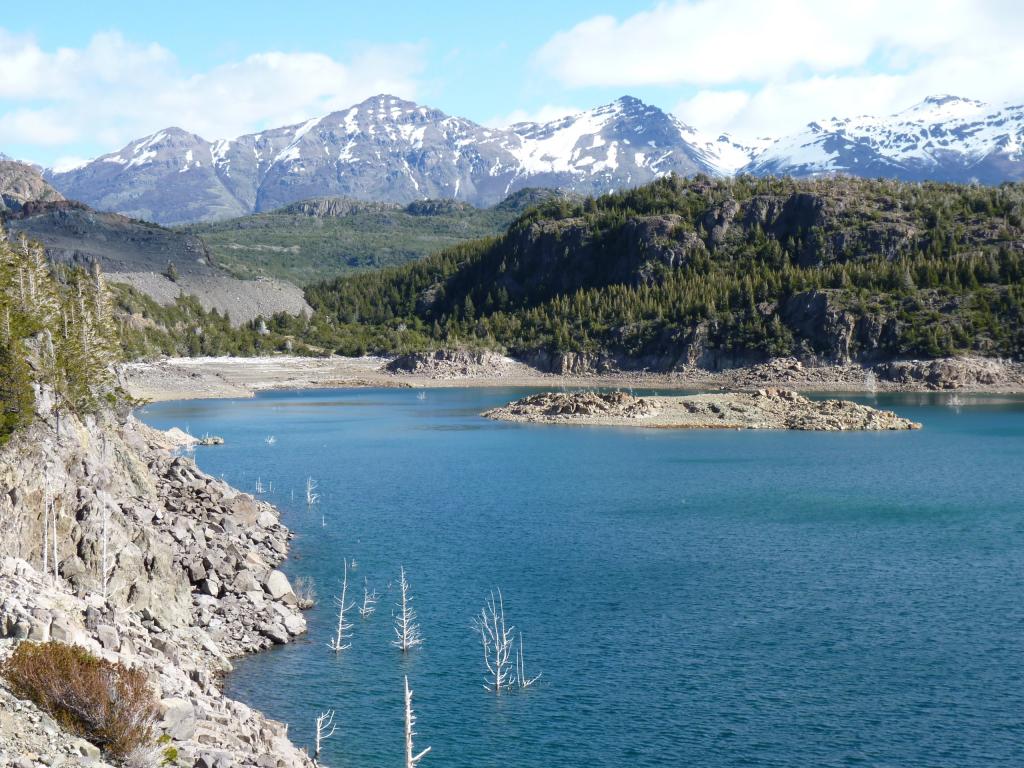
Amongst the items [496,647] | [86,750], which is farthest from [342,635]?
[86,750]

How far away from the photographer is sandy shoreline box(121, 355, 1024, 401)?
15762cm

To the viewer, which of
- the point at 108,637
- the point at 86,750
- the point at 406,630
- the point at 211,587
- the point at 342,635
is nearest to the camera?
the point at 86,750

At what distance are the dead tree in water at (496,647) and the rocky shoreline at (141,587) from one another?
6.88 metres

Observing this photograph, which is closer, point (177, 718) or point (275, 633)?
point (177, 718)

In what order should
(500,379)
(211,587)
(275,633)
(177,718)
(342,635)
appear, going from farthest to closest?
1. (500,379)
2. (211,587)
3. (342,635)
4. (275,633)
5. (177,718)

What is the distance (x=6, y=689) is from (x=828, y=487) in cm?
5649

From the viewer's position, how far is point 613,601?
132 feet

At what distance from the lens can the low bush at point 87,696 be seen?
2128 centimetres

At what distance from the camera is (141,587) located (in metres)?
34.9

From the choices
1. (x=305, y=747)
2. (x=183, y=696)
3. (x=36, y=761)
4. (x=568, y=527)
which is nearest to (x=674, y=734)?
(x=305, y=747)

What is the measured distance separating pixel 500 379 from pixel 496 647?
6196 inches

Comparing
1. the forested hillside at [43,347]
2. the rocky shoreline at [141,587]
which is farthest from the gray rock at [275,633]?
the forested hillside at [43,347]

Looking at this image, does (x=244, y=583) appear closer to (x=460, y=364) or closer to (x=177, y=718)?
(x=177, y=718)

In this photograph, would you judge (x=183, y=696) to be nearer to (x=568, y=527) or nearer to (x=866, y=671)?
(x=866, y=671)
